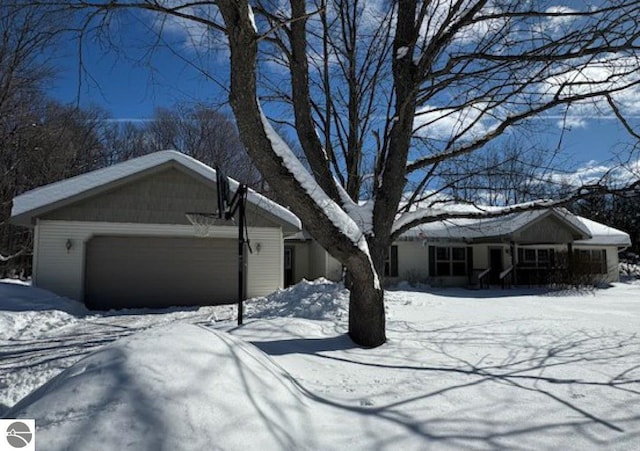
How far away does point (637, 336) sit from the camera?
25.3ft

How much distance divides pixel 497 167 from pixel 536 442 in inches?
250

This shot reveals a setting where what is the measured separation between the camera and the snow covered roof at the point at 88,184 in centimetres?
1305

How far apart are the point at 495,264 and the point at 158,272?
57.5 ft

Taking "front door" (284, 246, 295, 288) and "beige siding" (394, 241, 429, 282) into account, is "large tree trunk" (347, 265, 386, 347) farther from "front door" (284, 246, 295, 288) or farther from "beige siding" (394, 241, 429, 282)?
"front door" (284, 246, 295, 288)

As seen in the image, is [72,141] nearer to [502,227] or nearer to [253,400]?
[502,227]

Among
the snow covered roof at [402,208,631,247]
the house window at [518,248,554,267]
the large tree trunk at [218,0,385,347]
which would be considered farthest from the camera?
the house window at [518,248,554,267]

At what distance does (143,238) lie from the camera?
14672mm

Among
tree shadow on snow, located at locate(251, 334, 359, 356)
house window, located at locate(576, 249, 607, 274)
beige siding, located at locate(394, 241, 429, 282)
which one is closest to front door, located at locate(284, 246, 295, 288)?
beige siding, located at locate(394, 241, 429, 282)

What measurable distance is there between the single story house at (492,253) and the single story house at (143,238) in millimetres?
6474

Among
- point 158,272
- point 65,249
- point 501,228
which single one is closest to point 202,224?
point 158,272

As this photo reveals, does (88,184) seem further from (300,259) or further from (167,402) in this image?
(167,402)

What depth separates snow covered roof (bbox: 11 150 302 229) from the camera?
514 inches

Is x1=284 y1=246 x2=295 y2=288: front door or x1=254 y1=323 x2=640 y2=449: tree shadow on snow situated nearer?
x1=254 y1=323 x2=640 y2=449: tree shadow on snow

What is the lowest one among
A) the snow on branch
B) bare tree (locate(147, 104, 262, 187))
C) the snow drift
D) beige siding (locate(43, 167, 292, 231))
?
the snow drift
